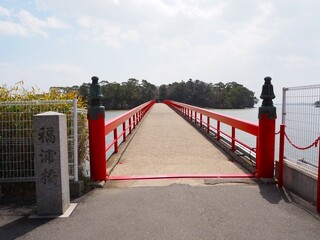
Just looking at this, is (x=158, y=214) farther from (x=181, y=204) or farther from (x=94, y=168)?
(x=94, y=168)

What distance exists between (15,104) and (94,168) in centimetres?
172

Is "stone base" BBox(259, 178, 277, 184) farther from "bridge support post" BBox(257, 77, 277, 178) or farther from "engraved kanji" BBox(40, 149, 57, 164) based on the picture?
"engraved kanji" BBox(40, 149, 57, 164)

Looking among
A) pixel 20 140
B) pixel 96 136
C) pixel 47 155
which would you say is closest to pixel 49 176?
pixel 47 155

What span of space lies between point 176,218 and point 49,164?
6.16 feet

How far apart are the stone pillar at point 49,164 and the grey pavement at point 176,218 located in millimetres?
238

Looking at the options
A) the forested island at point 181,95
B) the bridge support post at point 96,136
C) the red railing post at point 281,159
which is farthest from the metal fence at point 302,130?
the forested island at point 181,95

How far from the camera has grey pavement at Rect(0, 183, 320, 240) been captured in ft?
11.4

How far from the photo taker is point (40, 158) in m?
4.16

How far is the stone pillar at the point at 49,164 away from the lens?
4105 millimetres

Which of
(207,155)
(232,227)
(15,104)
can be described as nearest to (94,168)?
(15,104)

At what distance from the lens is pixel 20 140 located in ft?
16.4

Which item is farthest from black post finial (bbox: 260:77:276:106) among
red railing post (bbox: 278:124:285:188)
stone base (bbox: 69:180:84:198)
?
stone base (bbox: 69:180:84:198)

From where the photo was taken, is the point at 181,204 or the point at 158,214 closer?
the point at 158,214

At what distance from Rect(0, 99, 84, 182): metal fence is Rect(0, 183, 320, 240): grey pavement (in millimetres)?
859
